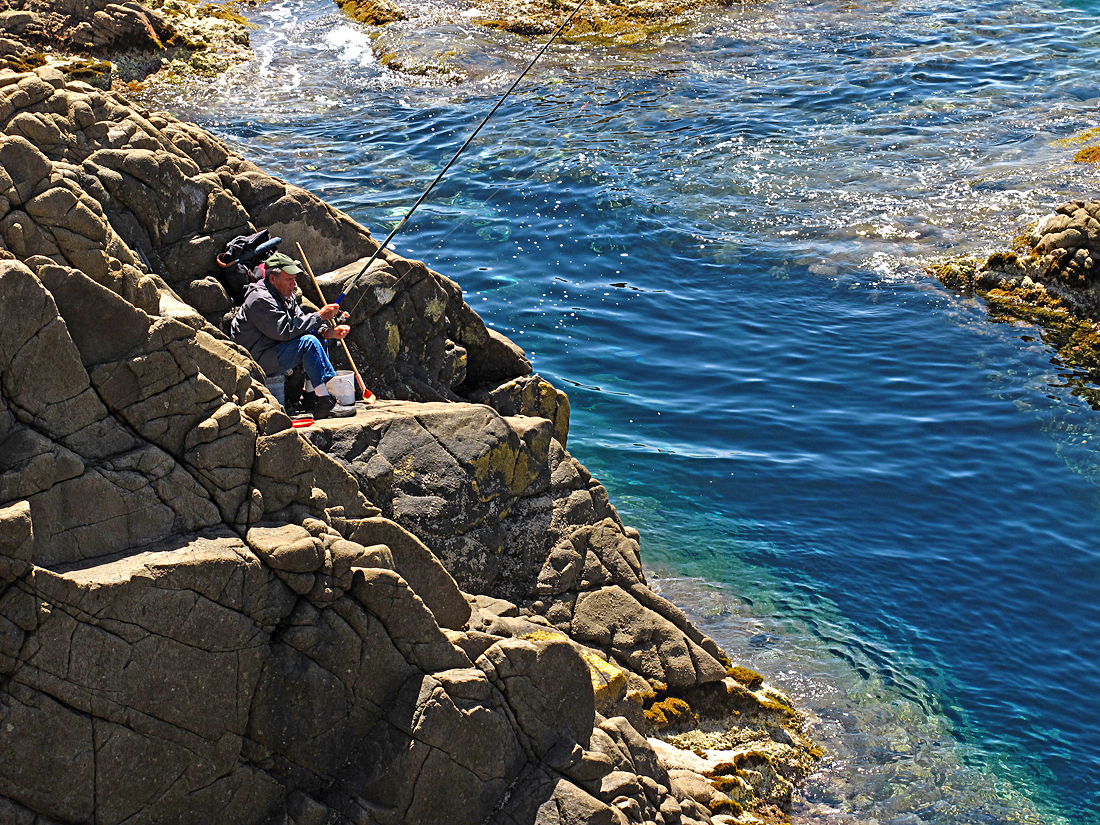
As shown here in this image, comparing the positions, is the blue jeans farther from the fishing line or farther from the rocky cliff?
the fishing line

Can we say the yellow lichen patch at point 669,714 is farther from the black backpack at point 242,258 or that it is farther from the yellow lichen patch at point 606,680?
the black backpack at point 242,258

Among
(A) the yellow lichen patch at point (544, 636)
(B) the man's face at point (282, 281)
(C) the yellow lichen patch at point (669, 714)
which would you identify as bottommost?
(C) the yellow lichen patch at point (669, 714)

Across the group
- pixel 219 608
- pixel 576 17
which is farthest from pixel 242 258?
pixel 576 17

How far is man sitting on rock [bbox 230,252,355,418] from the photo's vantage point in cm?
987

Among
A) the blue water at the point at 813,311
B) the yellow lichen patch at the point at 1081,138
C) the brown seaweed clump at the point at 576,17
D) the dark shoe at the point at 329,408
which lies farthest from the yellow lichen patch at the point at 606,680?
the brown seaweed clump at the point at 576,17

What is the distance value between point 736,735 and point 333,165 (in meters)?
19.0

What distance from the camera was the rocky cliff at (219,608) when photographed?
19.8 ft

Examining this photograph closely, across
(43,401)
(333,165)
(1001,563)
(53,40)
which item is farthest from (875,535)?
(53,40)

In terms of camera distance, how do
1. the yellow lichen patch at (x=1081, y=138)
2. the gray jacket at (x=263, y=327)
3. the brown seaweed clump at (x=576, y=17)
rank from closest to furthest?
the gray jacket at (x=263, y=327) < the yellow lichen patch at (x=1081, y=138) < the brown seaweed clump at (x=576, y=17)

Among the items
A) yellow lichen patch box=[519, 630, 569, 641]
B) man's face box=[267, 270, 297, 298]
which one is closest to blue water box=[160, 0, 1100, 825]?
yellow lichen patch box=[519, 630, 569, 641]

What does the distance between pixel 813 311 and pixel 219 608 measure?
1580cm

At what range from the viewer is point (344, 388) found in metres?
10.1

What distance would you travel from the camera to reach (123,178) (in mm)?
9945

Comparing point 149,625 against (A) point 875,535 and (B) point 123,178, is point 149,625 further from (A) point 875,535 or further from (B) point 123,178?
(A) point 875,535
